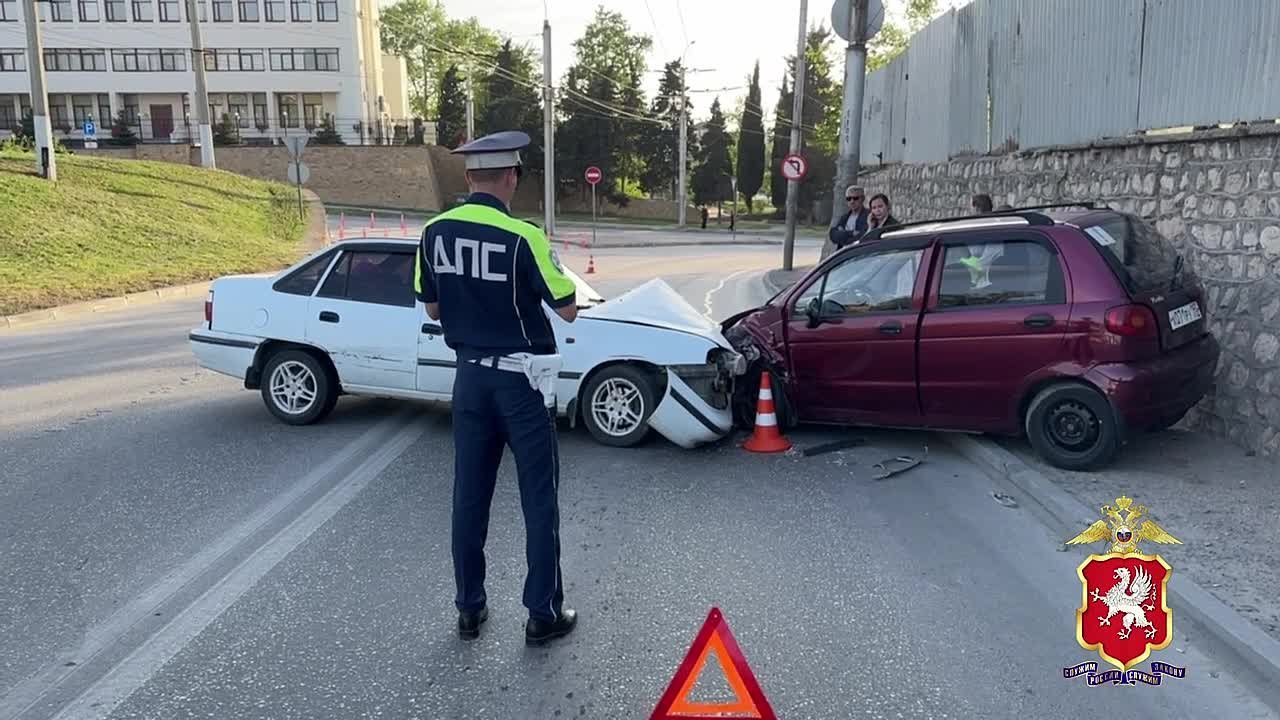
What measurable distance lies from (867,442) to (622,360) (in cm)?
190

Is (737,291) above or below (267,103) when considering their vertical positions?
below

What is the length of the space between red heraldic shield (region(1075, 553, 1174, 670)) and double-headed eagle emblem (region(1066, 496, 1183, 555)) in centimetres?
48

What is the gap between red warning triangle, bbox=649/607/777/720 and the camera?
296 centimetres

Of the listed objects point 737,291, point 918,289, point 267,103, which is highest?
point 267,103

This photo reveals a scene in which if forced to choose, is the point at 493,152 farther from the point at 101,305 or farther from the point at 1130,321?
the point at 101,305

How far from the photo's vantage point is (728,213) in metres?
77.1

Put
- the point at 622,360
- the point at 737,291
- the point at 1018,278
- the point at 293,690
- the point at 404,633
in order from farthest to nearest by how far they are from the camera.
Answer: the point at 737,291 < the point at 622,360 < the point at 1018,278 < the point at 404,633 < the point at 293,690

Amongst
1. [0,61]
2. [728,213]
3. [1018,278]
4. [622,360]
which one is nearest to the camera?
[1018,278]

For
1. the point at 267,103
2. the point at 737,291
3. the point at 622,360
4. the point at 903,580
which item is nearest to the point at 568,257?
the point at 737,291

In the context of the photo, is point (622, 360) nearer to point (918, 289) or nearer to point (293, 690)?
point (918, 289)

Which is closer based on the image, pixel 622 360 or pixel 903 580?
pixel 903 580

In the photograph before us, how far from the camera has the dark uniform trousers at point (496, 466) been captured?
3.97 m

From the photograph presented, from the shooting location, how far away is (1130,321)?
20.0 ft

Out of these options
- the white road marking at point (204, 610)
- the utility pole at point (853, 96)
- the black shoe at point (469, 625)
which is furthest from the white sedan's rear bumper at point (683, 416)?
the utility pole at point (853, 96)
